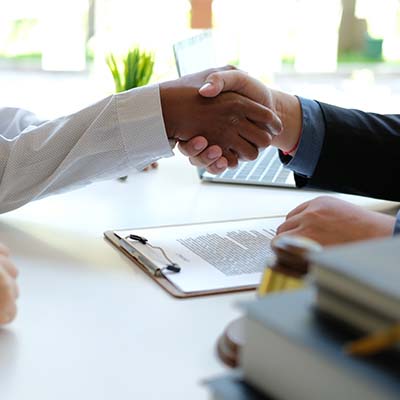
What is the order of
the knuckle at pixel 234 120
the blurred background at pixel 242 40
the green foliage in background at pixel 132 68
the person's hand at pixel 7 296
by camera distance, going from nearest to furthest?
1. the person's hand at pixel 7 296
2. the knuckle at pixel 234 120
3. the green foliage in background at pixel 132 68
4. the blurred background at pixel 242 40

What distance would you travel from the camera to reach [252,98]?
1.31m

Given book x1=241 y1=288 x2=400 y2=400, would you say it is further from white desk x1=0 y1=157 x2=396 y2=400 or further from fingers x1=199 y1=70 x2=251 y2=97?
fingers x1=199 y1=70 x2=251 y2=97

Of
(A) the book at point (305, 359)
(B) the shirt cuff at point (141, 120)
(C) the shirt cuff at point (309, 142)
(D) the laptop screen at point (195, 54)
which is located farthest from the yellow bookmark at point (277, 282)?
(D) the laptop screen at point (195, 54)

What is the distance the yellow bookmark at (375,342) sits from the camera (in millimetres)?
421

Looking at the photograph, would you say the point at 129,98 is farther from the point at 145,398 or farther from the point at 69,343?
the point at 145,398

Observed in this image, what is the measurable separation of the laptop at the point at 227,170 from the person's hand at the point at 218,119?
153 mm

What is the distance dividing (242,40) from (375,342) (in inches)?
111

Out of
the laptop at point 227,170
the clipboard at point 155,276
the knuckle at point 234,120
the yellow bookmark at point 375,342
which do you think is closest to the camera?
the yellow bookmark at point 375,342

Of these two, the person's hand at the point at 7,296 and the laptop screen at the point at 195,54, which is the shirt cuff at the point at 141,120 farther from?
the person's hand at the point at 7,296

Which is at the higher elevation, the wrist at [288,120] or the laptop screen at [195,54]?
the laptop screen at [195,54]

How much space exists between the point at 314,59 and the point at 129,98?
2.78 meters

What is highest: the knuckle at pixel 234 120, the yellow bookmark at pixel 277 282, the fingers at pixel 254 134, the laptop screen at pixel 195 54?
the laptop screen at pixel 195 54

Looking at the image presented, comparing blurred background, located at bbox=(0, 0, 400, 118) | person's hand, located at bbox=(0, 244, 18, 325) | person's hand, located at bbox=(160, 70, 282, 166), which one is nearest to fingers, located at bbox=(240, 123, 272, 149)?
person's hand, located at bbox=(160, 70, 282, 166)

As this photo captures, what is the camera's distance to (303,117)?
1354mm
